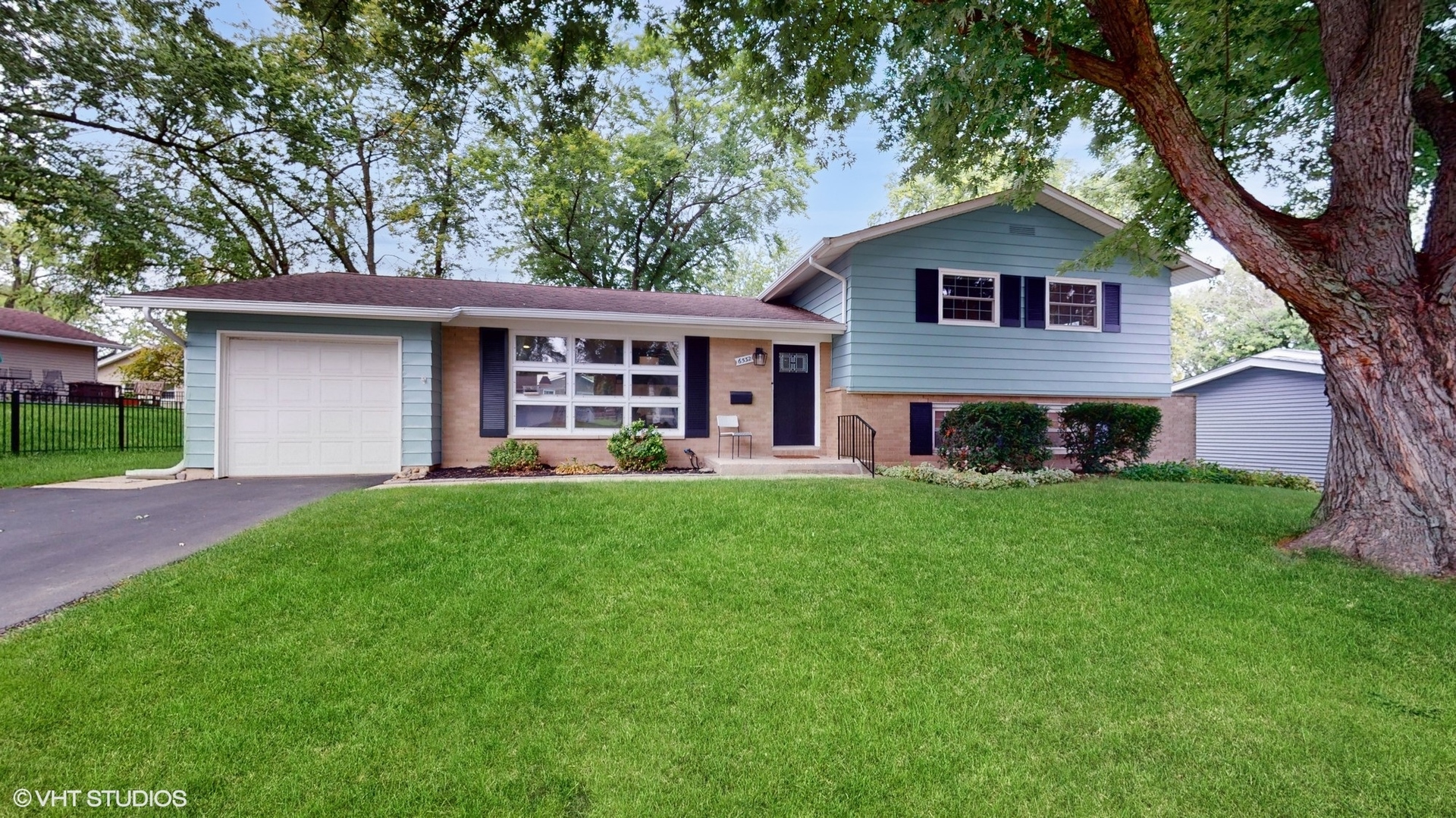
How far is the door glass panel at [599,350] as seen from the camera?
9422mm

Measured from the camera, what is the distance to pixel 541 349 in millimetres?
9289

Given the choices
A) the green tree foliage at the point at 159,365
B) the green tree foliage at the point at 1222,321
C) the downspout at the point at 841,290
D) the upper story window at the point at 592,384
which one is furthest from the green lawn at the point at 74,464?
the green tree foliage at the point at 1222,321

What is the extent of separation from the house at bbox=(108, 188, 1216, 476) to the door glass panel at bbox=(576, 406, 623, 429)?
39 millimetres

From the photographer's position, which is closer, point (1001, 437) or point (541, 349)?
point (1001, 437)

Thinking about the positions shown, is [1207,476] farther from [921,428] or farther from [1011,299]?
[921,428]

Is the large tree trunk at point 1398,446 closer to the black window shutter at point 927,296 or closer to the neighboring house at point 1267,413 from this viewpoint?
the black window shutter at point 927,296

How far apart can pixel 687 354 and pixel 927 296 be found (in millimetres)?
4416

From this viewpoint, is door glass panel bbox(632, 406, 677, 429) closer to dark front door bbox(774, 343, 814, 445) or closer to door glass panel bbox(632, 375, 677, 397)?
door glass panel bbox(632, 375, 677, 397)

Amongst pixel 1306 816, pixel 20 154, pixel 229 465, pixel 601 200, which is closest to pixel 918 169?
pixel 1306 816

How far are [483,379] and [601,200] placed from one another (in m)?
11.9

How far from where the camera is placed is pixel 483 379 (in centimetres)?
902

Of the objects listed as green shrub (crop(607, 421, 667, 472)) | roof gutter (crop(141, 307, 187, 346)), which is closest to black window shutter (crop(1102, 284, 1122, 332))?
green shrub (crop(607, 421, 667, 472))

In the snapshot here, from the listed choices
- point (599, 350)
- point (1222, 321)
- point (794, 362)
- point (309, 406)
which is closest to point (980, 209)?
point (794, 362)

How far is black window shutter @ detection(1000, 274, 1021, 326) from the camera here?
10203 mm
